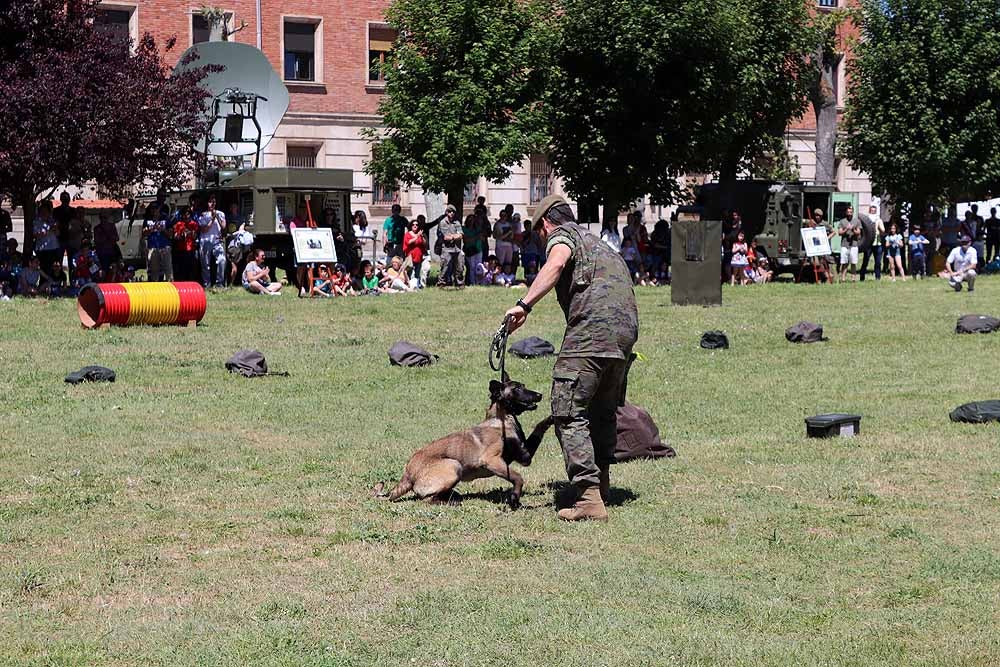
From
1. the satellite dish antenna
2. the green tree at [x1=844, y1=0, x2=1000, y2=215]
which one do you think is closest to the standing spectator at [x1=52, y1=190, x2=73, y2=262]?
the satellite dish antenna

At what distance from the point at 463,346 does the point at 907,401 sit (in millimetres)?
6481

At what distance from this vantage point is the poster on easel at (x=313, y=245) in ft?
94.6

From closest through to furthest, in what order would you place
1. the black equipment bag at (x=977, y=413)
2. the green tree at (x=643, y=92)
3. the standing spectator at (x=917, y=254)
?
the black equipment bag at (x=977, y=413) → the green tree at (x=643, y=92) → the standing spectator at (x=917, y=254)

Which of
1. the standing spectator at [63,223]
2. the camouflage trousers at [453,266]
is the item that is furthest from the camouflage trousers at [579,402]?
the camouflage trousers at [453,266]

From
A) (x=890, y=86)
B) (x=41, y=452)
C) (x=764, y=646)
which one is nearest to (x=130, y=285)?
(x=41, y=452)

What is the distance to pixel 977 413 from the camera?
491 inches

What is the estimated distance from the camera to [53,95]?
26.6 meters

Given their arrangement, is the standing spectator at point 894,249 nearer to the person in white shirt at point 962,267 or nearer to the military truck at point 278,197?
the person in white shirt at point 962,267

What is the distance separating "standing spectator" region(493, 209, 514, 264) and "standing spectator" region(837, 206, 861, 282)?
25.6 ft

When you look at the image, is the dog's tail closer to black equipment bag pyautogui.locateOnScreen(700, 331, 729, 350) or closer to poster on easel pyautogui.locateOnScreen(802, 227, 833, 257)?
black equipment bag pyautogui.locateOnScreen(700, 331, 729, 350)

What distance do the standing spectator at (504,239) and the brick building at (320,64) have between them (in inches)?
669

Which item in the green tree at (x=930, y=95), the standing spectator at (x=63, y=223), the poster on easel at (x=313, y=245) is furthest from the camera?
the green tree at (x=930, y=95)

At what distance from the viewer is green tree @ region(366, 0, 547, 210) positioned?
3369 cm

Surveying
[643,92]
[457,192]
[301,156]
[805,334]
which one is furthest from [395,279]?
[301,156]
